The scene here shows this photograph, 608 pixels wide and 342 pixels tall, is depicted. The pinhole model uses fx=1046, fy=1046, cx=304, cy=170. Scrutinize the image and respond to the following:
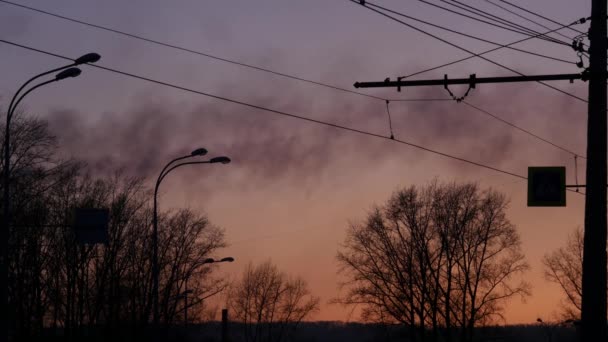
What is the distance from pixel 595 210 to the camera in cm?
2561

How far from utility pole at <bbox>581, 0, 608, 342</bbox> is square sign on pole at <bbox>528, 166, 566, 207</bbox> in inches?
151

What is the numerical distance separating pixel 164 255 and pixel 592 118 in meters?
59.4

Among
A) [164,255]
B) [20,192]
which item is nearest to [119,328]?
[164,255]

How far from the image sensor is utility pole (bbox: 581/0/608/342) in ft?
83.7

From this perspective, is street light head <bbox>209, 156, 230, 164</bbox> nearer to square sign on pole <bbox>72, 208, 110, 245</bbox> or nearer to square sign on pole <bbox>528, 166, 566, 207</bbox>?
square sign on pole <bbox>72, 208, 110, 245</bbox>

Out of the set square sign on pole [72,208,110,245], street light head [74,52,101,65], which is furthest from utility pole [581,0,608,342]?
square sign on pole [72,208,110,245]

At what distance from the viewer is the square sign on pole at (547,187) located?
29.9 m

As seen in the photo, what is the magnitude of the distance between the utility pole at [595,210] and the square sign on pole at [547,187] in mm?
3839

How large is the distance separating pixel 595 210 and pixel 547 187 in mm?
4606

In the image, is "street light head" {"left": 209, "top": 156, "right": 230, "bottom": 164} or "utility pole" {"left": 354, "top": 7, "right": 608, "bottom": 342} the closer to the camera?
"utility pole" {"left": 354, "top": 7, "right": 608, "bottom": 342}

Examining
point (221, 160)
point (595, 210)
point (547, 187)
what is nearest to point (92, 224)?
→ point (221, 160)

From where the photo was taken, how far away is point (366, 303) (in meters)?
82.9

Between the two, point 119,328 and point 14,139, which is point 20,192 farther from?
point 119,328

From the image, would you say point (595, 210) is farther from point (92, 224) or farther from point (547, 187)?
point (92, 224)
